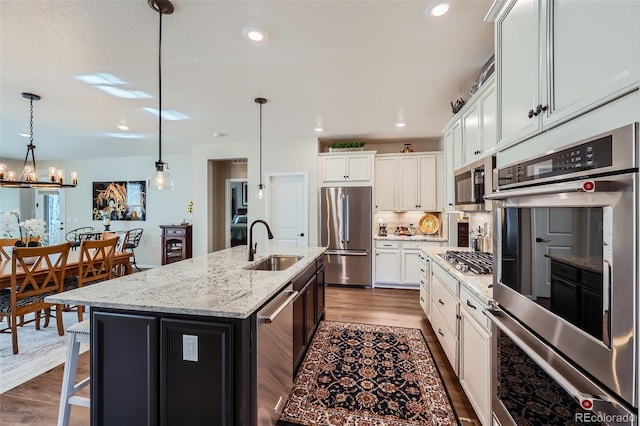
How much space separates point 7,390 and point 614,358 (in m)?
3.58

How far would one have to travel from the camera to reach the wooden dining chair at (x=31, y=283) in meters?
2.51

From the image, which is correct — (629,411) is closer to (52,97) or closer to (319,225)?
(319,225)

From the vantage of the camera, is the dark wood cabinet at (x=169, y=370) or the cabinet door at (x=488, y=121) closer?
the dark wood cabinet at (x=169, y=370)

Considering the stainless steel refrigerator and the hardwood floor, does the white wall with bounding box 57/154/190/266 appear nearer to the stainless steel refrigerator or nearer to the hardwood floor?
the stainless steel refrigerator

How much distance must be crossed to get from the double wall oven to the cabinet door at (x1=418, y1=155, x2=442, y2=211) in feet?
11.9

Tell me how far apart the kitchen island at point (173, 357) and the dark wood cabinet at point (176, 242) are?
15.3ft

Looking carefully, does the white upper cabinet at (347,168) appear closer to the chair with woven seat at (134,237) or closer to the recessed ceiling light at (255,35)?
the recessed ceiling light at (255,35)

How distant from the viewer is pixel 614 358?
27.8 inches

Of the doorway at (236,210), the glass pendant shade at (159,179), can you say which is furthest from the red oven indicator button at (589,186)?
the doorway at (236,210)

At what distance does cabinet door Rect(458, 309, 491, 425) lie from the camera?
1.46m

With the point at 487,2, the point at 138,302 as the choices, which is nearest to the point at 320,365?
the point at 138,302

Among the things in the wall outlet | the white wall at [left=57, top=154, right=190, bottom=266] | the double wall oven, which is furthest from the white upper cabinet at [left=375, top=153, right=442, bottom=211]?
the white wall at [left=57, top=154, right=190, bottom=266]

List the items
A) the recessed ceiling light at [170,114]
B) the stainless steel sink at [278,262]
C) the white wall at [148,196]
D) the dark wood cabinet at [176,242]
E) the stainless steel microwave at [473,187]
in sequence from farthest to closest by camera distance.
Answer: the white wall at [148,196] < the dark wood cabinet at [176,242] < the recessed ceiling light at [170,114] < the stainless steel sink at [278,262] < the stainless steel microwave at [473,187]

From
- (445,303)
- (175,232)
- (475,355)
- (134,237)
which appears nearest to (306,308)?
(445,303)
